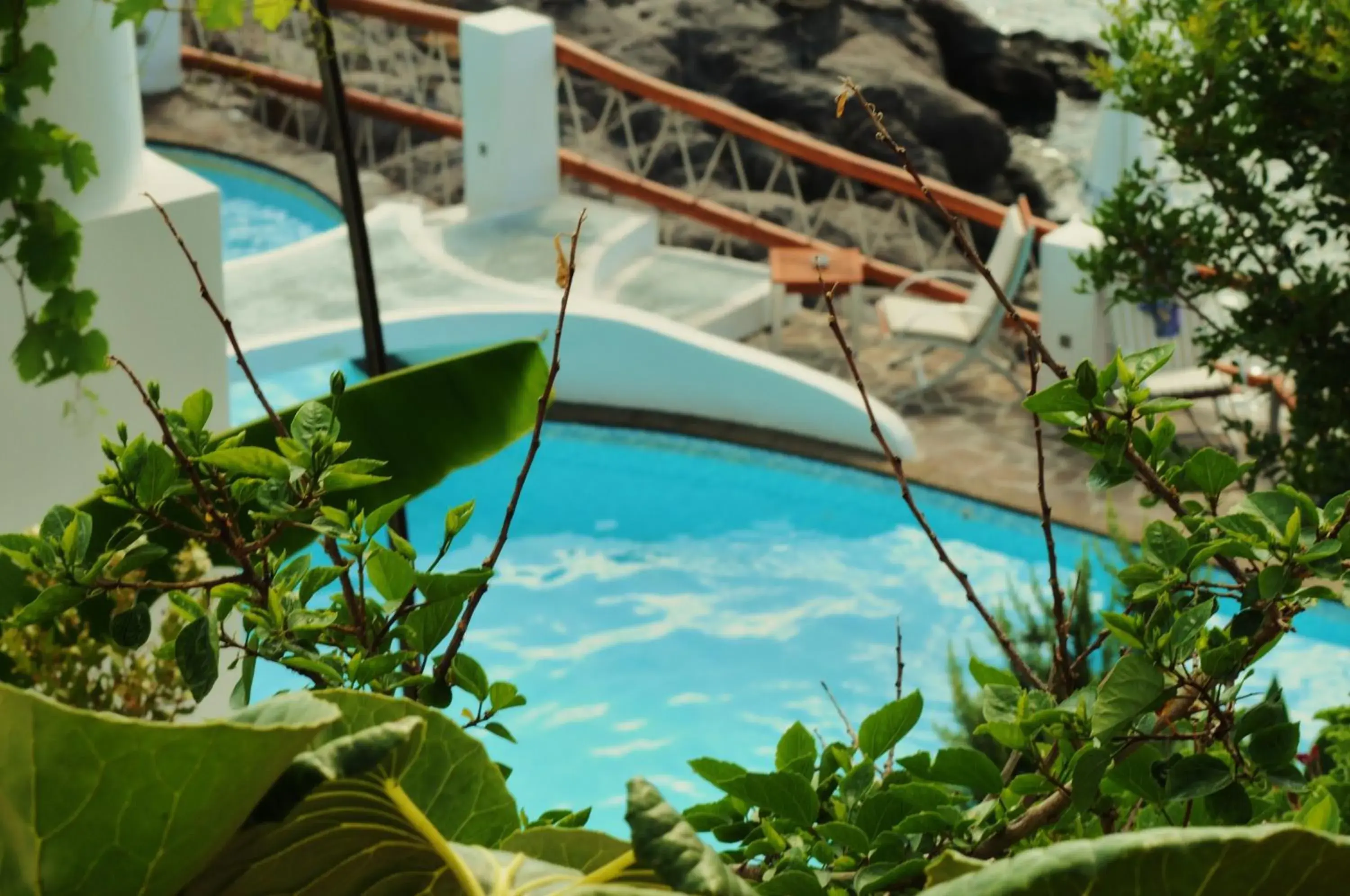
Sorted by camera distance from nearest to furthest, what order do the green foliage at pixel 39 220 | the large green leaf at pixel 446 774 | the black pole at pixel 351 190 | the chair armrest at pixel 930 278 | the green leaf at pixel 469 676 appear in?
the large green leaf at pixel 446 774, the green leaf at pixel 469 676, the black pole at pixel 351 190, the green foliage at pixel 39 220, the chair armrest at pixel 930 278

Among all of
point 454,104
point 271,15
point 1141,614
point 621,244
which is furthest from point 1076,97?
point 1141,614

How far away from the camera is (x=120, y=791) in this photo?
19.6 inches

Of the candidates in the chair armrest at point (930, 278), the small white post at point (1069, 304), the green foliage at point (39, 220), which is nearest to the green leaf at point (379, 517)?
the green foliage at point (39, 220)

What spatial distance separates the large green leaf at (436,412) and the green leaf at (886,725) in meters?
0.62

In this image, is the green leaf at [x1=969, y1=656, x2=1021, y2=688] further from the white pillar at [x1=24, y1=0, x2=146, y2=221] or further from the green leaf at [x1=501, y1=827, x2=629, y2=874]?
the white pillar at [x1=24, y1=0, x2=146, y2=221]

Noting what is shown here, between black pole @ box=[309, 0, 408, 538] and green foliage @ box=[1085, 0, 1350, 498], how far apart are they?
2.90m

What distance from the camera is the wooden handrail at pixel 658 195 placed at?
9.11 meters

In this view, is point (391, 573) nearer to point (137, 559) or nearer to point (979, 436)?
point (137, 559)

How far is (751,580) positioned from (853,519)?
67 centimetres

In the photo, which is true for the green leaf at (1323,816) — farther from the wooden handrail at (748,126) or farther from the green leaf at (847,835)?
the wooden handrail at (748,126)

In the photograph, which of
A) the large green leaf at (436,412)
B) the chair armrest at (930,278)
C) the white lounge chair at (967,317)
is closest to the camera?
the large green leaf at (436,412)

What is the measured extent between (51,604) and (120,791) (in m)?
0.36

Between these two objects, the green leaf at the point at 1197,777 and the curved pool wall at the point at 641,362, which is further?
the curved pool wall at the point at 641,362

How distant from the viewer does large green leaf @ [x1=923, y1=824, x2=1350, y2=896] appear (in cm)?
46
